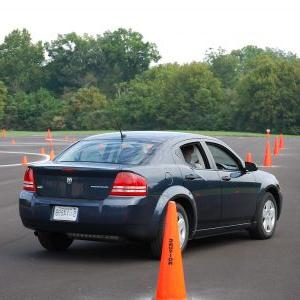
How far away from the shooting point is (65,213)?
858 cm

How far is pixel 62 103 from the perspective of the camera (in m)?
112

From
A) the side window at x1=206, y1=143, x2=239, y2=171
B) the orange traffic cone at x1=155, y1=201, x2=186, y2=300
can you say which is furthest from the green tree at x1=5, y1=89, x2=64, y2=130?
the orange traffic cone at x1=155, y1=201, x2=186, y2=300

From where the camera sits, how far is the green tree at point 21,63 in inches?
5128

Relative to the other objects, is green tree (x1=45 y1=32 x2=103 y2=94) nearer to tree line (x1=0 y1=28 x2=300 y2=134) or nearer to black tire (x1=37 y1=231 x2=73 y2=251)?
tree line (x1=0 y1=28 x2=300 y2=134)

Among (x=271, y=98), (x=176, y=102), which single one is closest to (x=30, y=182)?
(x=271, y=98)

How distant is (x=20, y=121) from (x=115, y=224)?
344 ft

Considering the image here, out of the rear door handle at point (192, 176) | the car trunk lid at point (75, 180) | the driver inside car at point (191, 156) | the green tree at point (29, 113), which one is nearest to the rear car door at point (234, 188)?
the driver inside car at point (191, 156)

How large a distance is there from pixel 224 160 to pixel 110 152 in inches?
80.3

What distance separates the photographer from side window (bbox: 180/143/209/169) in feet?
31.1

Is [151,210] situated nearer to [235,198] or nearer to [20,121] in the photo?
[235,198]

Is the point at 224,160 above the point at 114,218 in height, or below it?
above

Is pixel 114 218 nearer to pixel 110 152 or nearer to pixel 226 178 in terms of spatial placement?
pixel 110 152

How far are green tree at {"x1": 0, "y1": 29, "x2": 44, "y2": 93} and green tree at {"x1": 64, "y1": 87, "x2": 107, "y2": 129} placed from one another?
23.1 meters

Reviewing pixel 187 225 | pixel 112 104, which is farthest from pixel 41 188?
pixel 112 104
